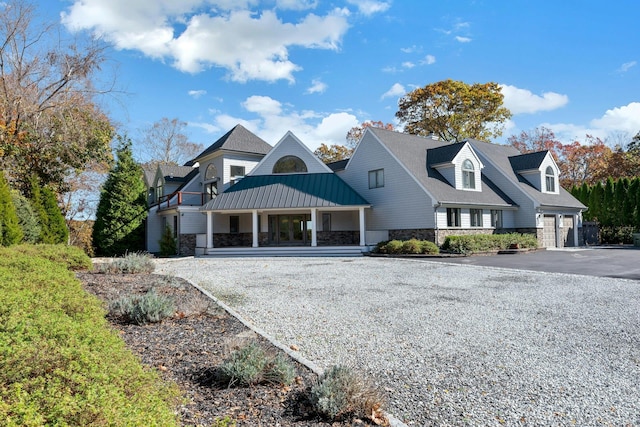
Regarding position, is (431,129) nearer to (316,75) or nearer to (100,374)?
(316,75)

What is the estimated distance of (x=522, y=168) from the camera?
28297 millimetres

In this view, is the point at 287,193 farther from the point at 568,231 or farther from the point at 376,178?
the point at 568,231

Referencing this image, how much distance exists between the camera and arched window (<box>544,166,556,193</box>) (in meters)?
28.4

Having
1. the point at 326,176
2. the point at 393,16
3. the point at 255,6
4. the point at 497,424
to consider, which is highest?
the point at 255,6

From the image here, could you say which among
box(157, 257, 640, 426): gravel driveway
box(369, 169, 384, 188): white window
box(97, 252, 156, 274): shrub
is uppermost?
box(369, 169, 384, 188): white window

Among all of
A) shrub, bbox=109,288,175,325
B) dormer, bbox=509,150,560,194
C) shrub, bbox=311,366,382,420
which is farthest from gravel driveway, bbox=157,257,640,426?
dormer, bbox=509,150,560,194

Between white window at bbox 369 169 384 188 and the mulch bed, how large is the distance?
18.0 metres

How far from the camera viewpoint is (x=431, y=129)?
3956cm

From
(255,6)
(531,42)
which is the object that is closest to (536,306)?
(531,42)

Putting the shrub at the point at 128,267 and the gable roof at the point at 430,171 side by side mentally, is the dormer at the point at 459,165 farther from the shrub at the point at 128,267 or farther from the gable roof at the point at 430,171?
the shrub at the point at 128,267

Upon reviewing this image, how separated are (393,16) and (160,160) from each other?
37524 mm

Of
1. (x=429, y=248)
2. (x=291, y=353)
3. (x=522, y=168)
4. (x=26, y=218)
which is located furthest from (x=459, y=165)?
(x=26, y=218)

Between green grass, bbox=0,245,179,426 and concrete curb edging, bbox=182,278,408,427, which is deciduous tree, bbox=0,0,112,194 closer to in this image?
concrete curb edging, bbox=182,278,408,427

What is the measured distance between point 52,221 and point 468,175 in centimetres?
2330
